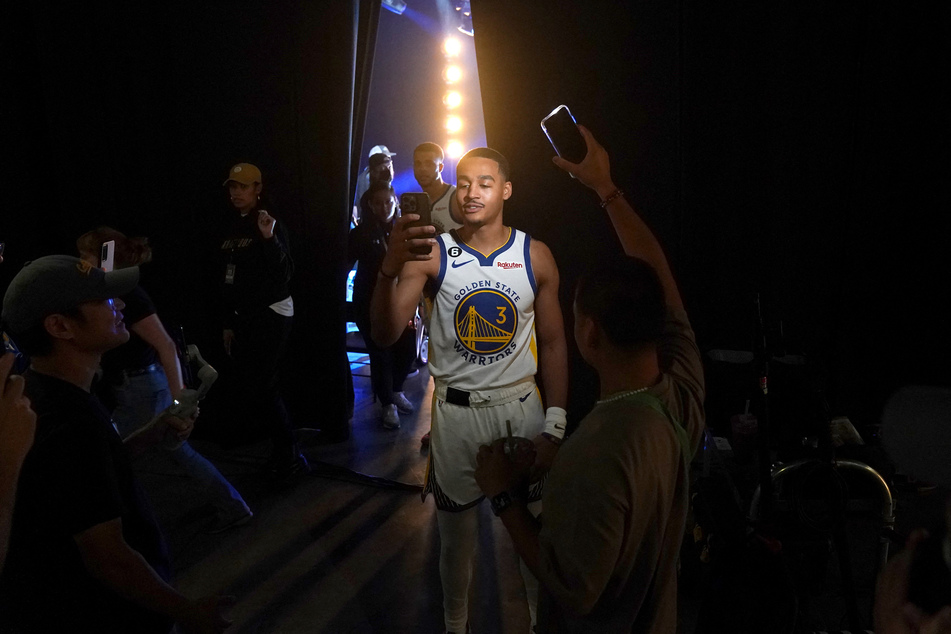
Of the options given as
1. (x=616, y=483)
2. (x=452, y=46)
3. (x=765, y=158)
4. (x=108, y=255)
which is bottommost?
(x=616, y=483)

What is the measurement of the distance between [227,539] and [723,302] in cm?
297

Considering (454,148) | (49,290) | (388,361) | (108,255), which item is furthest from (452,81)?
(49,290)

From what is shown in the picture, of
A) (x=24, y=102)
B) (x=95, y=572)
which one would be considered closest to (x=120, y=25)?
(x=24, y=102)

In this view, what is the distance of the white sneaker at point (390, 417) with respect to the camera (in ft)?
15.3

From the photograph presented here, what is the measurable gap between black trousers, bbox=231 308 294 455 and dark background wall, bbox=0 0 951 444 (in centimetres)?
55

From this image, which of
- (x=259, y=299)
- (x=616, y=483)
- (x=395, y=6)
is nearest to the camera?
(x=616, y=483)

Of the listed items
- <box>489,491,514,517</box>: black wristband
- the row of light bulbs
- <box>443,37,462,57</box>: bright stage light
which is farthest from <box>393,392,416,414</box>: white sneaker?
<box>443,37,462,57</box>: bright stage light

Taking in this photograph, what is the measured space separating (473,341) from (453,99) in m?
8.51

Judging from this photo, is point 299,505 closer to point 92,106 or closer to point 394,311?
point 394,311

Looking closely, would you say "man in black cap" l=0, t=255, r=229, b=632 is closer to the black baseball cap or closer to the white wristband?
the black baseball cap

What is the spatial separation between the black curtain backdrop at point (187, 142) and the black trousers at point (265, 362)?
0.54m

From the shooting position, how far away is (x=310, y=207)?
415 centimetres

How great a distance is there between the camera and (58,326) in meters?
1.38

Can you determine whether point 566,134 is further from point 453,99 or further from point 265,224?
point 453,99
